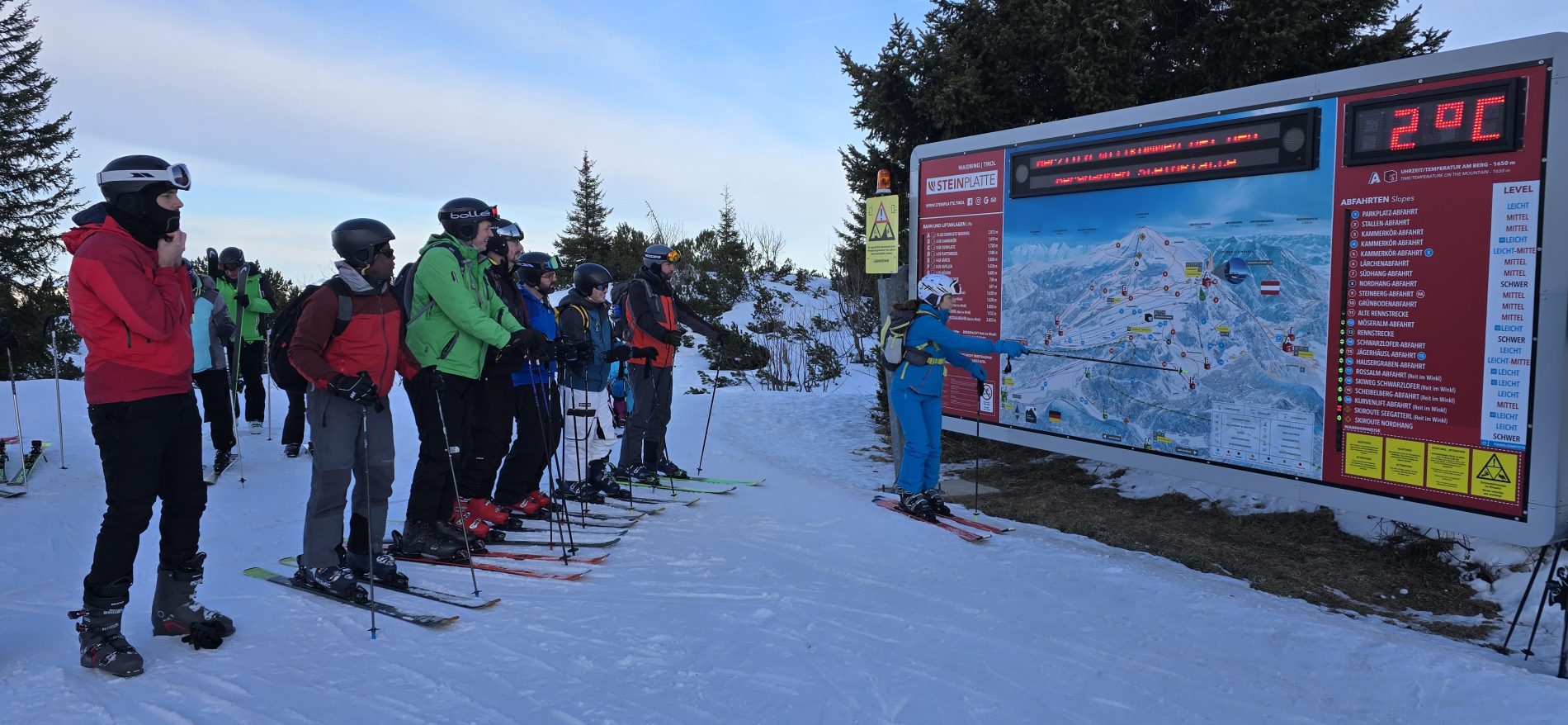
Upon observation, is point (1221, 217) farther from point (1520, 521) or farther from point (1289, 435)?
point (1520, 521)

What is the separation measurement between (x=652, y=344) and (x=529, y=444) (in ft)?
5.53

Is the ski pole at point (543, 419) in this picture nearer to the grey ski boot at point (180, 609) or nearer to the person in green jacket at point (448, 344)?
the person in green jacket at point (448, 344)

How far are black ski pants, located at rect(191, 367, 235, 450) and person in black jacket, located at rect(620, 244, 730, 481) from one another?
141 inches

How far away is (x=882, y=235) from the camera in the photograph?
27.0 ft

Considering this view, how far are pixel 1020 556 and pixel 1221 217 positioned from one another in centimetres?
271

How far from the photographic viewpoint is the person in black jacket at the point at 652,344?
7527 mm

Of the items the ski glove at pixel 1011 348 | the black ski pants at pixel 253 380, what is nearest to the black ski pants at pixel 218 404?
the black ski pants at pixel 253 380

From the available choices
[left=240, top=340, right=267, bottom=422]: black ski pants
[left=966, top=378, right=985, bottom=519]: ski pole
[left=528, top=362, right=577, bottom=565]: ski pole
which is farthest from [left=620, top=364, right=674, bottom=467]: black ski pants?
[left=240, top=340, right=267, bottom=422]: black ski pants

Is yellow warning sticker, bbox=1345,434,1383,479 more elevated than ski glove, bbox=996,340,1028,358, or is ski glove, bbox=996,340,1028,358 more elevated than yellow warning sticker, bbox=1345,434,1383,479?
ski glove, bbox=996,340,1028,358

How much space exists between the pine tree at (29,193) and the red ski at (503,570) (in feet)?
71.5

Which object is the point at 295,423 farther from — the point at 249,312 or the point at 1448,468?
the point at 1448,468

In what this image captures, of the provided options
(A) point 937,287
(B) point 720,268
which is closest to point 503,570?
(A) point 937,287

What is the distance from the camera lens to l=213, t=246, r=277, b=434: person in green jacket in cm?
920

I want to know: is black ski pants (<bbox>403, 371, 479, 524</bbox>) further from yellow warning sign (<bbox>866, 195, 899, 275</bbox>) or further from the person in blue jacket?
yellow warning sign (<bbox>866, 195, 899, 275</bbox>)
